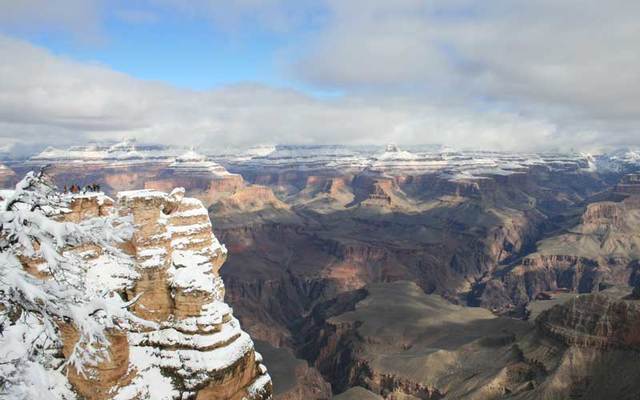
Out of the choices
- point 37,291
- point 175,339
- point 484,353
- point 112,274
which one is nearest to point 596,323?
point 484,353

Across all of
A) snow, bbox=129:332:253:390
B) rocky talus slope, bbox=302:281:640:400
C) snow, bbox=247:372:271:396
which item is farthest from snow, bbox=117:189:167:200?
rocky talus slope, bbox=302:281:640:400

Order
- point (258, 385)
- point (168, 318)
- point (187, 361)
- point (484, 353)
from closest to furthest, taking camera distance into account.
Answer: point (187, 361), point (168, 318), point (258, 385), point (484, 353)

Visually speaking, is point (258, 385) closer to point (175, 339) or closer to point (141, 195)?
point (175, 339)

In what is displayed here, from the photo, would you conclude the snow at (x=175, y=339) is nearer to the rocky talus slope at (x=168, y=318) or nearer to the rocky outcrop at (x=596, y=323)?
the rocky talus slope at (x=168, y=318)

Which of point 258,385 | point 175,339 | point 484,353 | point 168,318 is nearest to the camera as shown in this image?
point 175,339

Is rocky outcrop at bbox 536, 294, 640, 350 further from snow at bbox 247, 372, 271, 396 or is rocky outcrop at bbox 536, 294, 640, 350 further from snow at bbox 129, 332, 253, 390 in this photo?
snow at bbox 129, 332, 253, 390

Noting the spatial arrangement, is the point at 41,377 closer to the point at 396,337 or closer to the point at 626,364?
the point at 626,364

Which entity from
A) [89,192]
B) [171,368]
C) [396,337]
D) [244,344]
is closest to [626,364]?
[396,337]

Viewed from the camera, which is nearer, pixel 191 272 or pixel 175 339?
pixel 175 339
